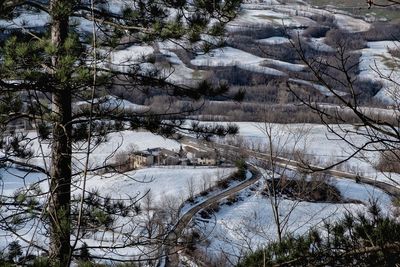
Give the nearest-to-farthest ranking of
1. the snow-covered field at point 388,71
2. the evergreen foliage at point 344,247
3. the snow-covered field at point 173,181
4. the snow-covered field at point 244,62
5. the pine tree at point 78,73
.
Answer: the evergreen foliage at point 344,247 < the snow-covered field at point 388,71 < the pine tree at point 78,73 < the snow-covered field at point 173,181 < the snow-covered field at point 244,62

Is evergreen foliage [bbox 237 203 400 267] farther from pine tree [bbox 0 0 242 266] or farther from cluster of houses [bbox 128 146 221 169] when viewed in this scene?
cluster of houses [bbox 128 146 221 169]

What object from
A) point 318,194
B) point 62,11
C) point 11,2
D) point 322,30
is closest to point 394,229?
point 62,11

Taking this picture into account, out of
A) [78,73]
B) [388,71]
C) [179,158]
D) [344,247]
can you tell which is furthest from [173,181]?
[344,247]

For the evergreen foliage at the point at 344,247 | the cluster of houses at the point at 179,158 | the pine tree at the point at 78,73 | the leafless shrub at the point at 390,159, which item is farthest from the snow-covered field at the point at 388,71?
the cluster of houses at the point at 179,158

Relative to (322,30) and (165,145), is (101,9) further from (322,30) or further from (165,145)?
(322,30)

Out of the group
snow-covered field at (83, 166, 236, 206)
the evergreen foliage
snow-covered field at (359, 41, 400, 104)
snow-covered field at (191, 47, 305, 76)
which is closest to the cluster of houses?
snow-covered field at (83, 166, 236, 206)

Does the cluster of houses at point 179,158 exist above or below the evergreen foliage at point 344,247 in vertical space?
below

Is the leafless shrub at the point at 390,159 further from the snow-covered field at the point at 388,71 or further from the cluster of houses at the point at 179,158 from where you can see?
the cluster of houses at the point at 179,158

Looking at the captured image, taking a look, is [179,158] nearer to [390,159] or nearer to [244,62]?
[244,62]
